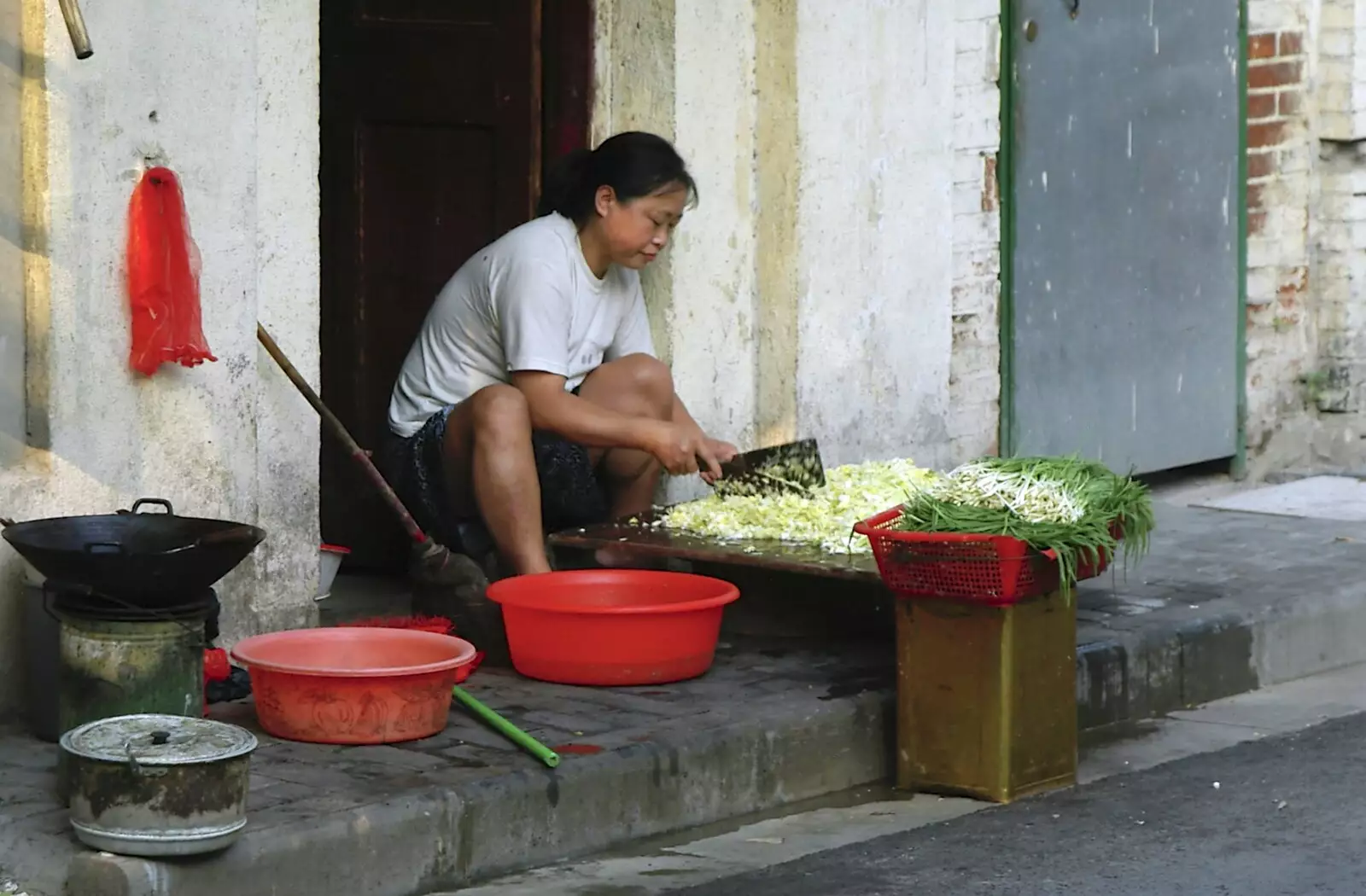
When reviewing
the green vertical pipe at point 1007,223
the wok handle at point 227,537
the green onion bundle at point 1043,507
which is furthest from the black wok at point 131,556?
the green vertical pipe at point 1007,223

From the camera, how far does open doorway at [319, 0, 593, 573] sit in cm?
767

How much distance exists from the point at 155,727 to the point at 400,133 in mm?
3410

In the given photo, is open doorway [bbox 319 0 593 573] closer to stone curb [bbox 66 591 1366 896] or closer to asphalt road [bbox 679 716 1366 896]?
stone curb [bbox 66 591 1366 896]

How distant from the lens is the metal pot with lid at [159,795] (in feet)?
15.1

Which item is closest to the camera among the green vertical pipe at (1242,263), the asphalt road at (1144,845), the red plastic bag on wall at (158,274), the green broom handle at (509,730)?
the asphalt road at (1144,845)

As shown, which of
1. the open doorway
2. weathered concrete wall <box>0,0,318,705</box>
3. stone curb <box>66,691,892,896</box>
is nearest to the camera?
stone curb <box>66,691,892,896</box>

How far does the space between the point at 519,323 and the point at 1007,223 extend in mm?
2861

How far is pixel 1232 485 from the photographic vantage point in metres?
10.4

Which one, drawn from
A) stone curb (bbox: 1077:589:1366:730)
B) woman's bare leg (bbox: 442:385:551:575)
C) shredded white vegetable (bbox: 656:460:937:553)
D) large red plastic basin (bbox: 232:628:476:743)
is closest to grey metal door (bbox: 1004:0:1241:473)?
stone curb (bbox: 1077:589:1366:730)

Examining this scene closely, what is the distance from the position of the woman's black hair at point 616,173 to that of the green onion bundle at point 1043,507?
134 cm

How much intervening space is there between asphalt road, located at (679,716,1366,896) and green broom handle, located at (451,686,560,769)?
0.49 metres

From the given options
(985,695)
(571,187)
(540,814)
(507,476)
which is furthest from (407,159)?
(540,814)

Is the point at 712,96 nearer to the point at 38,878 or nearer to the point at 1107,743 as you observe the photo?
the point at 1107,743

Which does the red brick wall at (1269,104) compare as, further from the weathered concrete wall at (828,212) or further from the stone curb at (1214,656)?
the stone curb at (1214,656)
